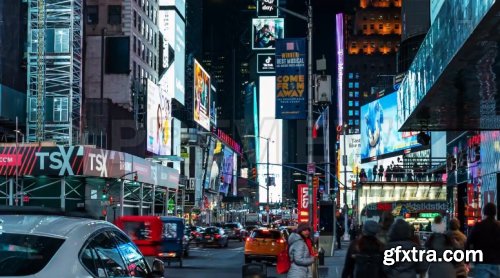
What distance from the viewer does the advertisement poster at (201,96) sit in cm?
12738

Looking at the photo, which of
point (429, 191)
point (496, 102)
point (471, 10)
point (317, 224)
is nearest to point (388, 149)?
point (429, 191)

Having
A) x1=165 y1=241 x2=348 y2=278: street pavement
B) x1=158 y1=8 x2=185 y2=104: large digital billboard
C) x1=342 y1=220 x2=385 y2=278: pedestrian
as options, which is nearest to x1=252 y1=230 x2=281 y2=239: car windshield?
x1=165 y1=241 x2=348 y2=278: street pavement

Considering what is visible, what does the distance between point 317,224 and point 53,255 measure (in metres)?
34.6

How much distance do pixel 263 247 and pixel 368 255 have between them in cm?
2290

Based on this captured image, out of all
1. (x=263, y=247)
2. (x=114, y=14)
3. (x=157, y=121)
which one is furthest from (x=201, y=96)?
(x=263, y=247)

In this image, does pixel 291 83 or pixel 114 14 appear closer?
pixel 291 83

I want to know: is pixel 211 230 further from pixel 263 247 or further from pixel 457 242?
pixel 457 242

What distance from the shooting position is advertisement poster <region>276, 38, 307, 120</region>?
29.2 meters

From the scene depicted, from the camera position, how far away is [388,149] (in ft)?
316

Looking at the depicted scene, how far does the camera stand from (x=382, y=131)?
322ft

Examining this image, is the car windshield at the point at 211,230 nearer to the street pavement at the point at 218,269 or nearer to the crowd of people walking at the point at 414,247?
the street pavement at the point at 218,269

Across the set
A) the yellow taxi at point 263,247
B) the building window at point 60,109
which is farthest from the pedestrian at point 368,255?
the building window at point 60,109

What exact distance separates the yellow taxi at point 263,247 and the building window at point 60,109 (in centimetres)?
4414

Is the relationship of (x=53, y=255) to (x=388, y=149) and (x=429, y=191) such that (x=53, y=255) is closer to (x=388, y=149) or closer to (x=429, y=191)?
(x=429, y=191)
